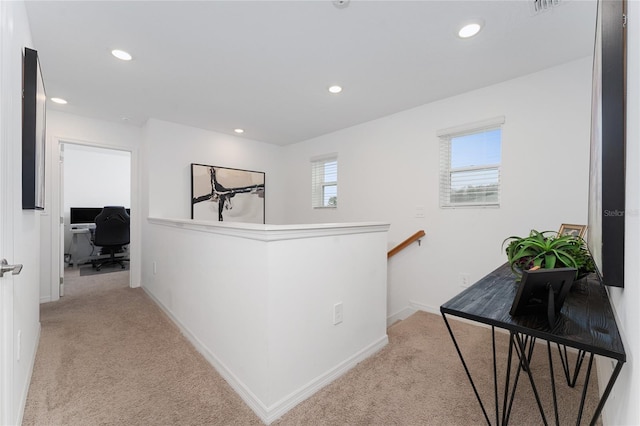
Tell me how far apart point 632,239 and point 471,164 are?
7.43 feet

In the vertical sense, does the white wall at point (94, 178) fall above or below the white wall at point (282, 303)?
above

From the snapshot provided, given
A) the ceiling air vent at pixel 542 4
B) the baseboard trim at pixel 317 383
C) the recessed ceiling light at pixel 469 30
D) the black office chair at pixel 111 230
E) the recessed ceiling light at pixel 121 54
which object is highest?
the ceiling air vent at pixel 542 4

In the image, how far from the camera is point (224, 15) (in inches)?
65.2

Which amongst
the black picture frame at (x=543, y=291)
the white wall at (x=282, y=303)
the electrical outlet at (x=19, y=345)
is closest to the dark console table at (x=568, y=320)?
the black picture frame at (x=543, y=291)

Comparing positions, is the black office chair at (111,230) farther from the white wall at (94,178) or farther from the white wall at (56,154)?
the white wall at (56,154)

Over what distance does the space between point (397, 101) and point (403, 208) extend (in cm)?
120

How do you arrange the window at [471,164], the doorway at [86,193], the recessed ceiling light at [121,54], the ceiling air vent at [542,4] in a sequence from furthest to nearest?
the doorway at [86,193] < the window at [471,164] < the recessed ceiling light at [121,54] < the ceiling air vent at [542,4]

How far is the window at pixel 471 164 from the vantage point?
261cm

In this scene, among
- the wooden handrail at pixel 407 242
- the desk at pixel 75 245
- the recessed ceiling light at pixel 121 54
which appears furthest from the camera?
the desk at pixel 75 245

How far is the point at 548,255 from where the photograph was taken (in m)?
1.18

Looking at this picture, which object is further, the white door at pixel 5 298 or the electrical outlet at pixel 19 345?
the electrical outlet at pixel 19 345

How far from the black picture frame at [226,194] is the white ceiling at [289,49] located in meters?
1.07

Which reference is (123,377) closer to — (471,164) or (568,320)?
(568,320)

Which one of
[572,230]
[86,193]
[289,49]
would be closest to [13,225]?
[289,49]
